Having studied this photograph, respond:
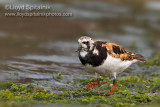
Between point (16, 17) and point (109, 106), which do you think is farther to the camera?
point (16, 17)

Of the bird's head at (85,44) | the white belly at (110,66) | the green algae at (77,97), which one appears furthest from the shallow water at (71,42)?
the bird's head at (85,44)

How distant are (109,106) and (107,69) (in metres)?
1.65

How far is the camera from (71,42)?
15.7 meters

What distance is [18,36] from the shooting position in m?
15.2

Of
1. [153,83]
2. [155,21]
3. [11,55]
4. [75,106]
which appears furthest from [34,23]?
[75,106]

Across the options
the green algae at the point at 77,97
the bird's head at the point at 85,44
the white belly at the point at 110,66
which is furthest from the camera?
the white belly at the point at 110,66

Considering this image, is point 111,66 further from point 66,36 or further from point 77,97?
point 66,36

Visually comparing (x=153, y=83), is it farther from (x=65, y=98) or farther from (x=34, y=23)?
(x=34, y=23)

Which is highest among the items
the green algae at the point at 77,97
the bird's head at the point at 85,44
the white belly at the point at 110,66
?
the bird's head at the point at 85,44

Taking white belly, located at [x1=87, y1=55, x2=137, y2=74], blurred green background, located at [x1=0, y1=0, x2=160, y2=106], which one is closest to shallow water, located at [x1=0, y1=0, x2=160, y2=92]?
blurred green background, located at [x1=0, y1=0, x2=160, y2=106]

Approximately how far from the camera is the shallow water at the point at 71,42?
9.84 meters

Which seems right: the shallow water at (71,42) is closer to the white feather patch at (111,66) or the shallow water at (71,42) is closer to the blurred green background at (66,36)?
the blurred green background at (66,36)

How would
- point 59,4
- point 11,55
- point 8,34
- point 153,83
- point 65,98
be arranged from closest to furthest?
point 65,98
point 153,83
point 11,55
point 8,34
point 59,4

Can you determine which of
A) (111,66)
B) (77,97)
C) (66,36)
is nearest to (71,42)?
(66,36)
